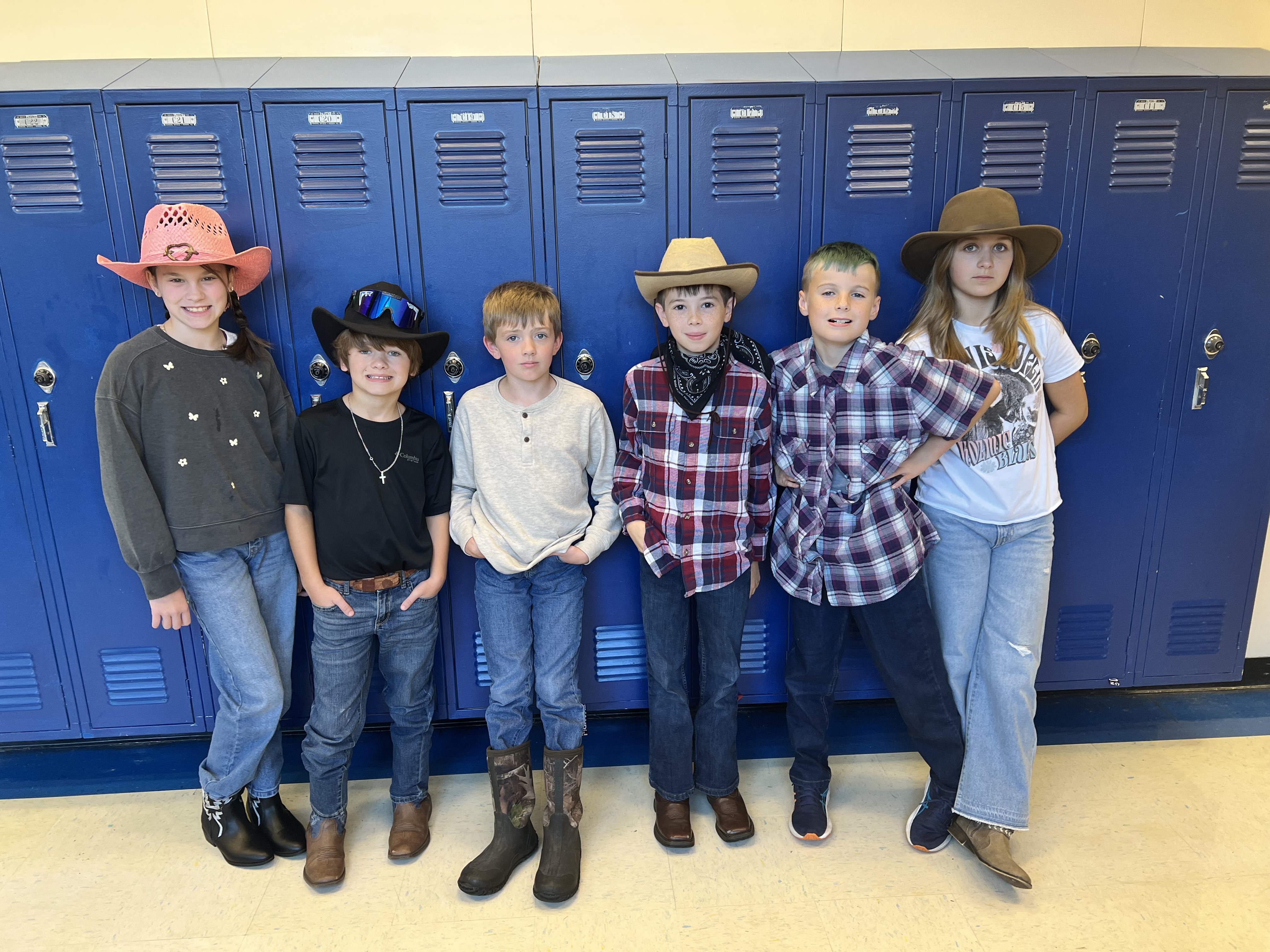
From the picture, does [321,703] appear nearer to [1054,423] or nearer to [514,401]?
[514,401]

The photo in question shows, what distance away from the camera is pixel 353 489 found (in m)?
1.96

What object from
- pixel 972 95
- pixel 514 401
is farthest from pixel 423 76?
pixel 972 95

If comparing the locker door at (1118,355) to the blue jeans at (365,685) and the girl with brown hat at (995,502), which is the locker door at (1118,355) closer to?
the girl with brown hat at (995,502)

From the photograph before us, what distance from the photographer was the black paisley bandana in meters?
1.93

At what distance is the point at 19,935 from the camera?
186cm

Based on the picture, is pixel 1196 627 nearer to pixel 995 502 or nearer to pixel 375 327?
pixel 995 502

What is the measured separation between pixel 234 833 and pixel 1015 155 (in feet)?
9.73

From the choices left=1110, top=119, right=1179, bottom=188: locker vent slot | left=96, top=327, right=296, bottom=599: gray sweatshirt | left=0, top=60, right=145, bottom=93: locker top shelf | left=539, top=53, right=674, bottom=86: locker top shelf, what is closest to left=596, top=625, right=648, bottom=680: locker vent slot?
left=96, top=327, right=296, bottom=599: gray sweatshirt

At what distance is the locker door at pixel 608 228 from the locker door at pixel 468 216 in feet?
0.32

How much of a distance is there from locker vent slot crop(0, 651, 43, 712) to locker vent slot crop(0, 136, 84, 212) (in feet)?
4.51

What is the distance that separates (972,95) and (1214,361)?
1157 millimetres

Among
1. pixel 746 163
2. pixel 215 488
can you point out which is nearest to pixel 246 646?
pixel 215 488

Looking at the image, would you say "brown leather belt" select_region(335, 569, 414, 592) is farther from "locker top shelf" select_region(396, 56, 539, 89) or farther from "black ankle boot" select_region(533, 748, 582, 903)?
"locker top shelf" select_region(396, 56, 539, 89)

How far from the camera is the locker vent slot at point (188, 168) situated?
2105 mm
